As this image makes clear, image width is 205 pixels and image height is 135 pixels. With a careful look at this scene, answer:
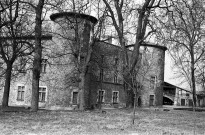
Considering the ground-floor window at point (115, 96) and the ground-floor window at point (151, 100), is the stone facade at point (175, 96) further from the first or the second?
the ground-floor window at point (115, 96)

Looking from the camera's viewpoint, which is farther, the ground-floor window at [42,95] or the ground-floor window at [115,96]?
the ground-floor window at [115,96]

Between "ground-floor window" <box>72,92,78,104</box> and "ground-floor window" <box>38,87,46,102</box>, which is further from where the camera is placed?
"ground-floor window" <box>38,87,46,102</box>

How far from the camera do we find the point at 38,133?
358 inches

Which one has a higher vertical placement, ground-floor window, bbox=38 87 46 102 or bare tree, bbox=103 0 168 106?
bare tree, bbox=103 0 168 106

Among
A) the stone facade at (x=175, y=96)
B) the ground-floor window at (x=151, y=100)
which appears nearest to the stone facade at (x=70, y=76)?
the ground-floor window at (x=151, y=100)

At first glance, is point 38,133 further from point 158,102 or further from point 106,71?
point 158,102

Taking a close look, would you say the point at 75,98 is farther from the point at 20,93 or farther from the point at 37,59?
the point at 37,59

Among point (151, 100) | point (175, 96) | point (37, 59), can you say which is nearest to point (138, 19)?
point (37, 59)

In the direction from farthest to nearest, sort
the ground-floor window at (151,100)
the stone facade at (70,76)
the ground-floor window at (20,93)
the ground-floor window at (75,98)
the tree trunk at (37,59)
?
1. the ground-floor window at (151,100)
2. the ground-floor window at (20,93)
3. the ground-floor window at (75,98)
4. the stone facade at (70,76)
5. the tree trunk at (37,59)

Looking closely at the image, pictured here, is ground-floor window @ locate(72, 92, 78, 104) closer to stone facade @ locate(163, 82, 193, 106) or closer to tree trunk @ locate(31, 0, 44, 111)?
tree trunk @ locate(31, 0, 44, 111)

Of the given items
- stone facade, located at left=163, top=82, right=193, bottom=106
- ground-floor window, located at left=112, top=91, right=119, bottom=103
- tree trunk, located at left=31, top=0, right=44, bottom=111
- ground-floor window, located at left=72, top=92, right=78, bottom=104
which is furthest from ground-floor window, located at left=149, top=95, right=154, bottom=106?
tree trunk, located at left=31, top=0, right=44, bottom=111

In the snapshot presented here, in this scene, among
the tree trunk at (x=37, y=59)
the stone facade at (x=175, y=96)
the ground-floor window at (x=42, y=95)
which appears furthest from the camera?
the stone facade at (x=175, y=96)

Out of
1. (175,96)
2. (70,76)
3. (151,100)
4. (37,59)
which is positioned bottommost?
(151,100)

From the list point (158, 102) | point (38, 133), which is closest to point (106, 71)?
point (158, 102)
